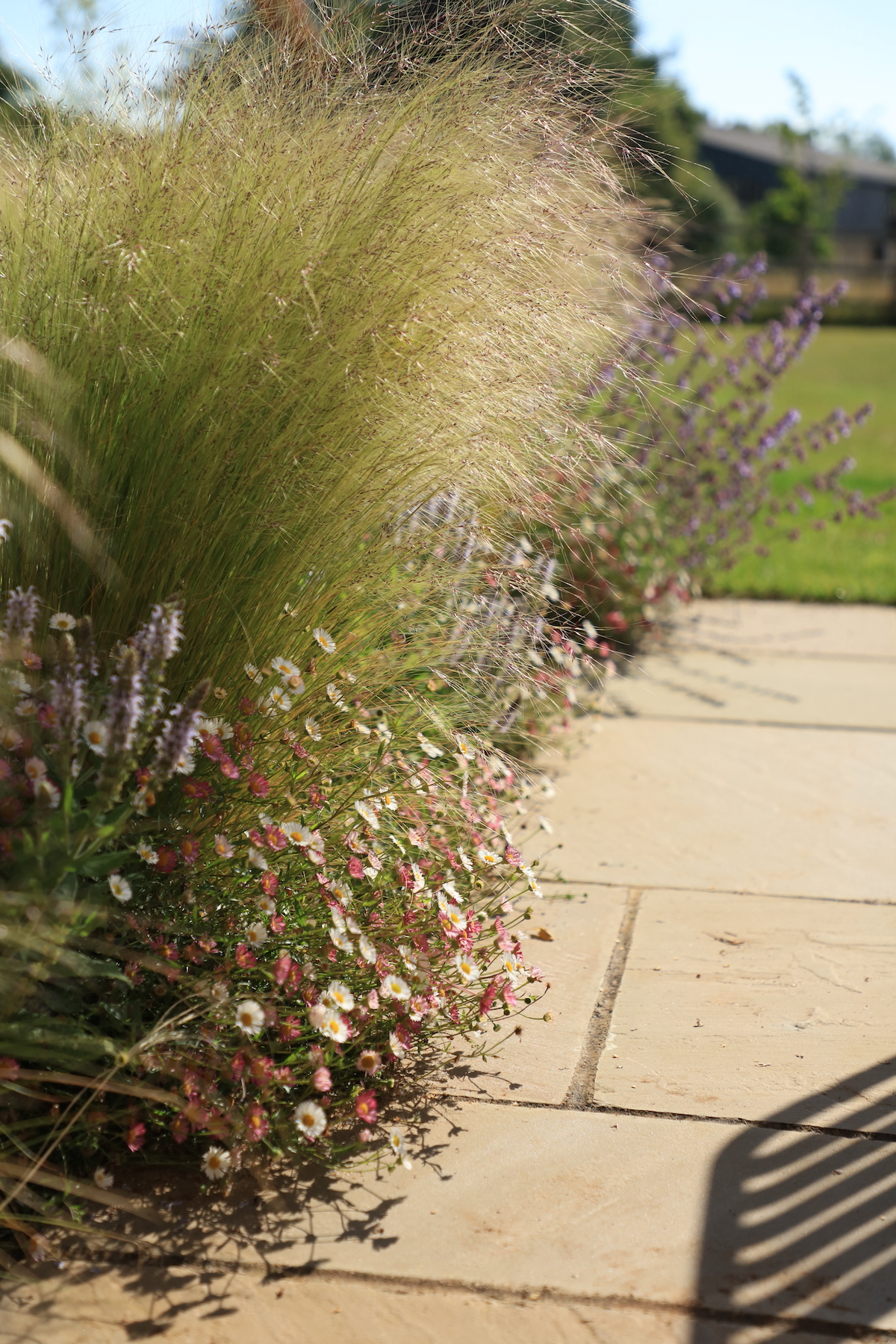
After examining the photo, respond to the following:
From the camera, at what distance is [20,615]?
206 centimetres

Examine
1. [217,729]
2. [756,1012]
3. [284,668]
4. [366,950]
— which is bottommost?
[756,1012]

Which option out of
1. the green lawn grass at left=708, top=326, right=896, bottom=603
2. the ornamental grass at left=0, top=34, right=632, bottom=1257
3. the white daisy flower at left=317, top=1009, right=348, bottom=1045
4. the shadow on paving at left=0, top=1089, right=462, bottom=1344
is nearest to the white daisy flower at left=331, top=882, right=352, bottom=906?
the ornamental grass at left=0, top=34, right=632, bottom=1257

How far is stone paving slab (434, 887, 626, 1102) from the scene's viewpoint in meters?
2.33

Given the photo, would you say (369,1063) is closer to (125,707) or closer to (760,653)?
(125,707)

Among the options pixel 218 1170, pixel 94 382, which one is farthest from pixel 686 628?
pixel 218 1170

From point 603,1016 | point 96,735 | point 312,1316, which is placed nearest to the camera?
point 312,1316

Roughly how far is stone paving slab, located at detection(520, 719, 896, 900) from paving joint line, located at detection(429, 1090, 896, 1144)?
1.02 meters

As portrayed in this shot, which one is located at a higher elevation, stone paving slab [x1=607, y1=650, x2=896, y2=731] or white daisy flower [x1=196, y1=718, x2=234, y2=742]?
white daisy flower [x1=196, y1=718, x2=234, y2=742]

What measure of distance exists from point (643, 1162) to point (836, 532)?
7.06 metres

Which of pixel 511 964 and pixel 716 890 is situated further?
pixel 716 890

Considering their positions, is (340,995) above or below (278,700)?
below

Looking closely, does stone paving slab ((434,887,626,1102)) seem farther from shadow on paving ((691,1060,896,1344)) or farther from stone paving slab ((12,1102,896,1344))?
shadow on paving ((691,1060,896,1344))

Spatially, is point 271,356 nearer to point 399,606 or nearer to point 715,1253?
point 399,606

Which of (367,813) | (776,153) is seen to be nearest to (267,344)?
(367,813)
